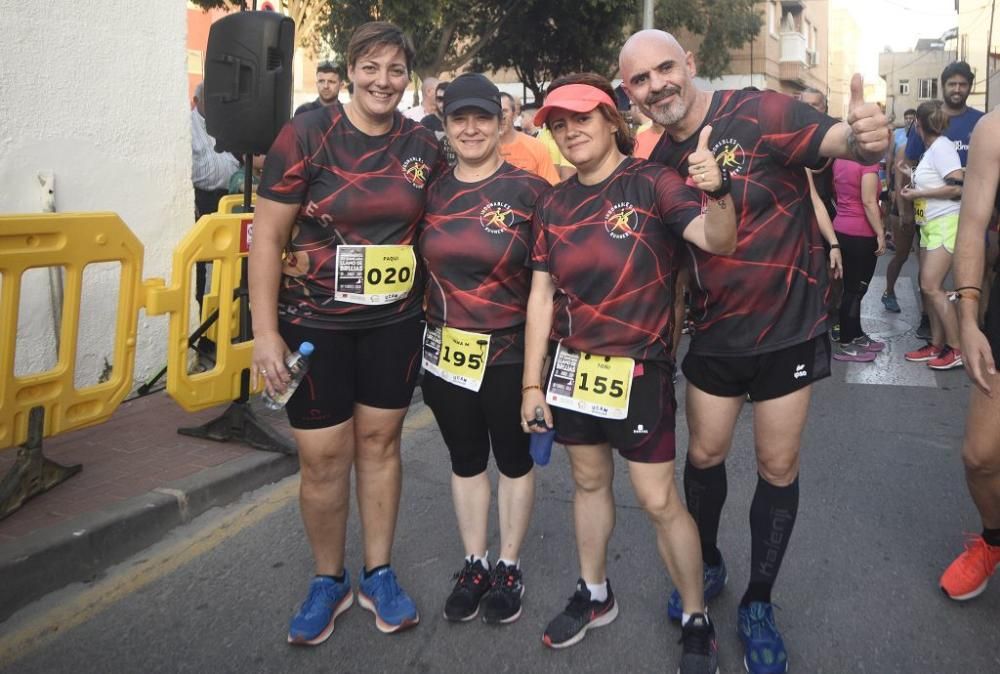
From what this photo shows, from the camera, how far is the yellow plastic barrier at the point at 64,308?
380cm

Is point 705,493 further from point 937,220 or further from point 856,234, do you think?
point 856,234

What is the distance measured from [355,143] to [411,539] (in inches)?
71.6

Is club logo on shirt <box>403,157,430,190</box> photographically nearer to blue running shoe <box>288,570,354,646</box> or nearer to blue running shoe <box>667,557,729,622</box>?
blue running shoe <box>288,570,354,646</box>

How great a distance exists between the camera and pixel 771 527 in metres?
2.91

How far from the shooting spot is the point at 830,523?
4.02 metres

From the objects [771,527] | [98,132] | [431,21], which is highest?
[431,21]

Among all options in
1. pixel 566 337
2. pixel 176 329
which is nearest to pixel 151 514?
pixel 176 329

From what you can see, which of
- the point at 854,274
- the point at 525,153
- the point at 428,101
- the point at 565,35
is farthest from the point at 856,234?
the point at 565,35

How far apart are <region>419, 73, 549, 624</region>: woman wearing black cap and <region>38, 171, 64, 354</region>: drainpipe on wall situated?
3292mm

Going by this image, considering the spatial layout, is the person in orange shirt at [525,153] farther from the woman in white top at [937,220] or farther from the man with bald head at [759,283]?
the woman in white top at [937,220]

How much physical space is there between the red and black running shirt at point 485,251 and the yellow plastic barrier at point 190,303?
6.63 ft

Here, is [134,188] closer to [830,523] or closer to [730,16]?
[830,523]

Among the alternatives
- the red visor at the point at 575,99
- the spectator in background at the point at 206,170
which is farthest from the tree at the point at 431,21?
the red visor at the point at 575,99

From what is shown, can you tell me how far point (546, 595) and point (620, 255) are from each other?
1.42 meters
